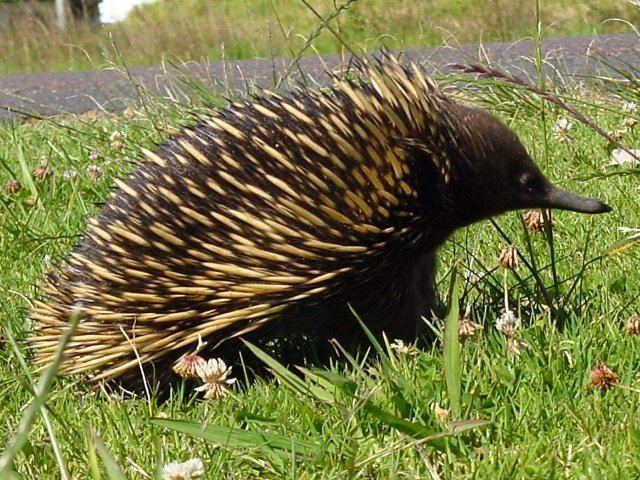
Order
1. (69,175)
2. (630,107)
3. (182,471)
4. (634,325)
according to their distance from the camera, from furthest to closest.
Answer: (69,175) → (630,107) → (634,325) → (182,471)

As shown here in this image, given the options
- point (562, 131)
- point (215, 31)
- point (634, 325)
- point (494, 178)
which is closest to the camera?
point (634, 325)

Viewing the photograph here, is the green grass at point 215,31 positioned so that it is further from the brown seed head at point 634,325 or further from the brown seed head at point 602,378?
the brown seed head at point 602,378

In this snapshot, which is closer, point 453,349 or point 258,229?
point 453,349

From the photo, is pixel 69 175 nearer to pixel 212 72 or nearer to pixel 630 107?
pixel 630 107

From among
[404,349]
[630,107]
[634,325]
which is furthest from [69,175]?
[634,325]

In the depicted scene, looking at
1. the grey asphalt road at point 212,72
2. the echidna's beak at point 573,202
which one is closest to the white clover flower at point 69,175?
the echidna's beak at point 573,202

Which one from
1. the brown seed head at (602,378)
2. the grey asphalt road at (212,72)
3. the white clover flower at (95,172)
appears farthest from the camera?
the grey asphalt road at (212,72)

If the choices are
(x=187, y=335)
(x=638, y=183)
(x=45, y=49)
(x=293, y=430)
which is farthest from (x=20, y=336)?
(x=45, y=49)
